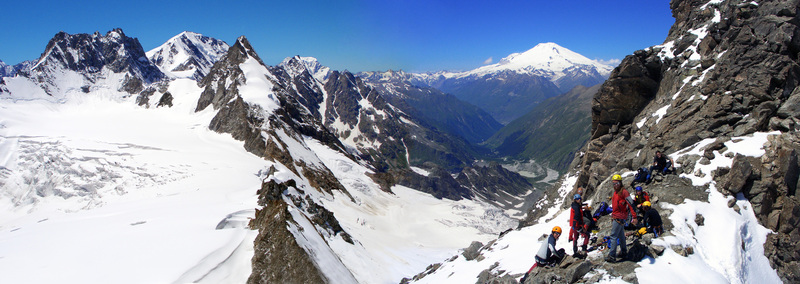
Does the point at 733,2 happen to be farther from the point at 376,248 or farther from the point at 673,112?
the point at 376,248

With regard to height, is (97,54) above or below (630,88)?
above

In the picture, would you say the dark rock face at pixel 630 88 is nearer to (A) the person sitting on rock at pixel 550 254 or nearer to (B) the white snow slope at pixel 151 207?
(A) the person sitting on rock at pixel 550 254

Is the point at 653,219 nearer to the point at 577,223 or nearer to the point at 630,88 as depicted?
the point at 577,223

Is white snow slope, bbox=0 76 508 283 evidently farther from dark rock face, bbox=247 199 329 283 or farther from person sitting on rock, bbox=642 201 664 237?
person sitting on rock, bbox=642 201 664 237

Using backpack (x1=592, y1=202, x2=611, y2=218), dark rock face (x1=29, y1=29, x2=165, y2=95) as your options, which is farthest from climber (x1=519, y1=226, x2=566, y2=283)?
dark rock face (x1=29, y1=29, x2=165, y2=95)

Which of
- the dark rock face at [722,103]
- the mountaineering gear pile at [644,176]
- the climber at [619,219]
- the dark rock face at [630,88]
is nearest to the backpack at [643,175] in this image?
the mountaineering gear pile at [644,176]

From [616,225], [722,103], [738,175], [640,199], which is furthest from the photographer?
[722,103]

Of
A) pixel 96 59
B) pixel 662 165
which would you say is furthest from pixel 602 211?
pixel 96 59
